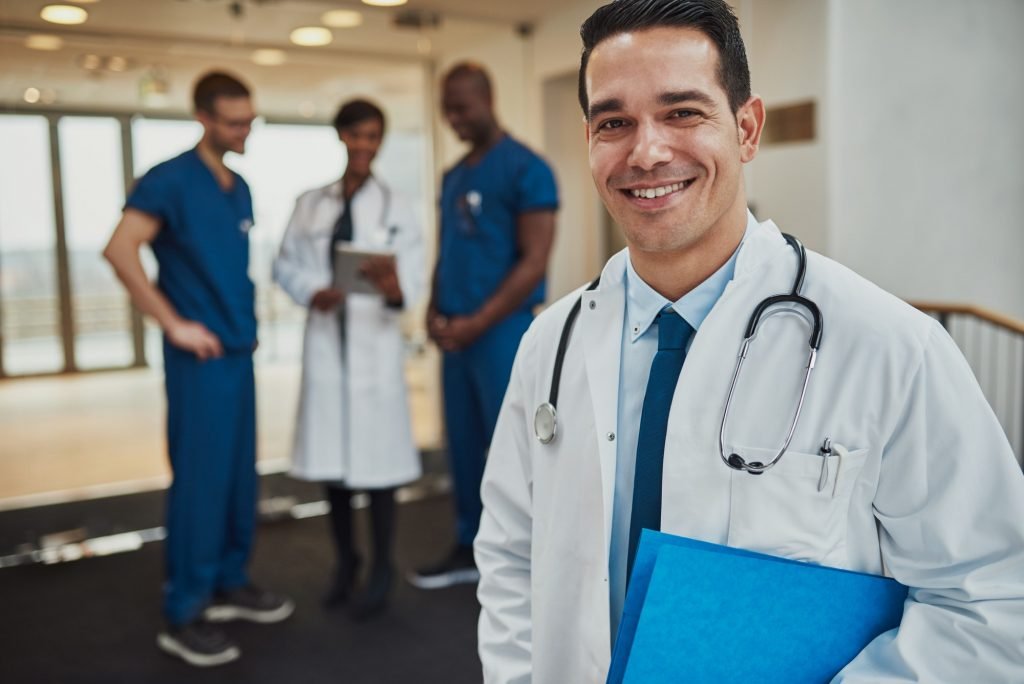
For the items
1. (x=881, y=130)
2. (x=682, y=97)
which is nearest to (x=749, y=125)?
(x=682, y=97)

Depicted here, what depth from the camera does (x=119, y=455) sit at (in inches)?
169

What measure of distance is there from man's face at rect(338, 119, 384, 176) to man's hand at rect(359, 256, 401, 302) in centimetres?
39

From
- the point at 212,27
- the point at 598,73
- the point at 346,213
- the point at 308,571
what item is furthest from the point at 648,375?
the point at 212,27

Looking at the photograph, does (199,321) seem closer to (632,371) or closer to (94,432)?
(94,432)

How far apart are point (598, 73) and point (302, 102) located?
12.0 feet

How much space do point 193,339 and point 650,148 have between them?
6.98 feet

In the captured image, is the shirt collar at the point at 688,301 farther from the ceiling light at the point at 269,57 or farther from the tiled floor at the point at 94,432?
the ceiling light at the point at 269,57

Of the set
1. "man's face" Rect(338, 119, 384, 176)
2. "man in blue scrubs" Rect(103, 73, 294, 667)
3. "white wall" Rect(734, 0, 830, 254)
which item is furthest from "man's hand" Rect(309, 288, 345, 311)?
"white wall" Rect(734, 0, 830, 254)

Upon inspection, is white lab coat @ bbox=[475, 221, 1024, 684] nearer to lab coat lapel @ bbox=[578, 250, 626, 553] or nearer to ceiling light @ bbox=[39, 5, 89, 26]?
lab coat lapel @ bbox=[578, 250, 626, 553]

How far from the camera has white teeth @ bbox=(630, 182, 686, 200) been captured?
991 mm

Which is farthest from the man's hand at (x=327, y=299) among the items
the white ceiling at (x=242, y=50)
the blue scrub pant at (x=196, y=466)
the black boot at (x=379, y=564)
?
the white ceiling at (x=242, y=50)

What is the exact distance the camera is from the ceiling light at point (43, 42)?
3820mm

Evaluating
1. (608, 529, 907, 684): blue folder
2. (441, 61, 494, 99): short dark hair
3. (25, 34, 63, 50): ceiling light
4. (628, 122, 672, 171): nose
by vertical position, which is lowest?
(608, 529, 907, 684): blue folder

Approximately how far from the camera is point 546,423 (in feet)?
3.70
